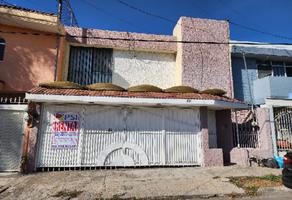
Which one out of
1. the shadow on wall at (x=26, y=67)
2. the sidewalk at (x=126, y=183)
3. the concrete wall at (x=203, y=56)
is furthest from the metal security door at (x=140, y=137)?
the shadow on wall at (x=26, y=67)

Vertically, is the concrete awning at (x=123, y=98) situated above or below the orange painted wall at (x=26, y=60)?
below

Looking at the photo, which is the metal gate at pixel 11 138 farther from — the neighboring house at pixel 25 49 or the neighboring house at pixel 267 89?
the neighboring house at pixel 267 89

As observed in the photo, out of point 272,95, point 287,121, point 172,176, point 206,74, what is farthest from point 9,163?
point 272,95

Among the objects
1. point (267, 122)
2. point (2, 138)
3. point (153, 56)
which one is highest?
point (153, 56)

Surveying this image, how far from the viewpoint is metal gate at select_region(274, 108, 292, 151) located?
1199 cm

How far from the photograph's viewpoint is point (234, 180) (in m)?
7.93

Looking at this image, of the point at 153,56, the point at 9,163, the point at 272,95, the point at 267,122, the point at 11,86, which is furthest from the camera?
the point at 153,56

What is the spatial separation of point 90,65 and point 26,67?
3520 millimetres

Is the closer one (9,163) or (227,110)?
(9,163)

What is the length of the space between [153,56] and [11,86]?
8321 millimetres

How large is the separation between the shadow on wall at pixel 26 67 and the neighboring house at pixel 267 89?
10765 millimetres

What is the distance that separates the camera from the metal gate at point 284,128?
12.0 metres

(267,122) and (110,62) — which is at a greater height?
(110,62)

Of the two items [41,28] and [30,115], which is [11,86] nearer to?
[41,28]
